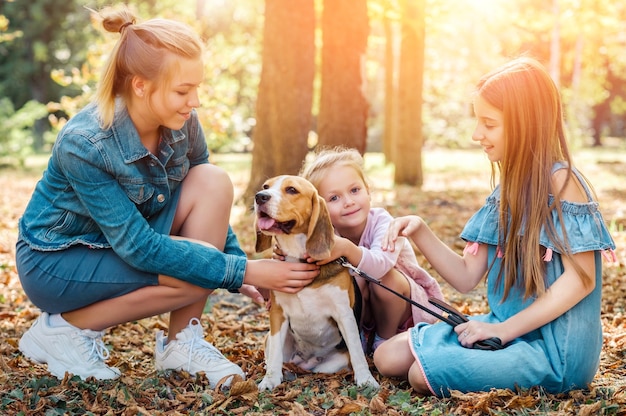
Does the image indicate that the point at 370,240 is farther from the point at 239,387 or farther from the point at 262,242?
the point at 239,387

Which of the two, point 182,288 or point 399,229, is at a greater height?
point 399,229

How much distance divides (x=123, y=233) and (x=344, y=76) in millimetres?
6760

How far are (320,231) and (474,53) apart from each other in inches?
1202

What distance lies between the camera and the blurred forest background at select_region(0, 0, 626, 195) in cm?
884

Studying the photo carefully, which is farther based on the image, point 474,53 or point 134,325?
point 474,53

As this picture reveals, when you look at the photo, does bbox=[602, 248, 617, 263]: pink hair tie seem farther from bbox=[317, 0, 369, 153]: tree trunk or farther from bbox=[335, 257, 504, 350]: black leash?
bbox=[317, 0, 369, 153]: tree trunk

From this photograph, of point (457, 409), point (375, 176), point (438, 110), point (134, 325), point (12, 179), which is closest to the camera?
point (457, 409)

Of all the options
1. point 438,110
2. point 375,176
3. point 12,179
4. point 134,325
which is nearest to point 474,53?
point 438,110

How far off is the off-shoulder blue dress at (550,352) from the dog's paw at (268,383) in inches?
28.6

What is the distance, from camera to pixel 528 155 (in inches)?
130

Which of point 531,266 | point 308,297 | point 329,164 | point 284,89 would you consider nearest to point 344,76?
point 284,89

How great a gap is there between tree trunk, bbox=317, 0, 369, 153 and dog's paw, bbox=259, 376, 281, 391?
6284mm

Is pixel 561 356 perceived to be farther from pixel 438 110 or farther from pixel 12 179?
pixel 438 110

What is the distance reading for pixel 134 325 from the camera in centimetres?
482
